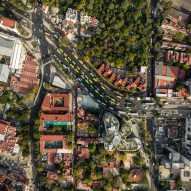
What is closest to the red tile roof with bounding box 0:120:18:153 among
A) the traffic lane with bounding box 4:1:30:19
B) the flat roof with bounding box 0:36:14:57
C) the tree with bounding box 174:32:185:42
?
the flat roof with bounding box 0:36:14:57

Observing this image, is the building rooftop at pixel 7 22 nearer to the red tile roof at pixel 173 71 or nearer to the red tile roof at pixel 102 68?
the red tile roof at pixel 102 68

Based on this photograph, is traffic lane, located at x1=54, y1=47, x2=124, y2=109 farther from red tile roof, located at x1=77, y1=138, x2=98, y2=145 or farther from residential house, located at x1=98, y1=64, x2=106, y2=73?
red tile roof, located at x1=77, y1=138, x2=98, y2=145

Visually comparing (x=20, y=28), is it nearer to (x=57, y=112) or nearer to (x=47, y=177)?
(x=57, y=112)

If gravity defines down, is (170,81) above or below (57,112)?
above

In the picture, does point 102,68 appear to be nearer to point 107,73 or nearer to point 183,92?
point 107,73

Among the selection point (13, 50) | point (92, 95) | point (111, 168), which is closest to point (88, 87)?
point (92, 95)

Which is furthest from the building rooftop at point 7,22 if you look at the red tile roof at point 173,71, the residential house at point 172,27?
the red tile roof at point 173,71

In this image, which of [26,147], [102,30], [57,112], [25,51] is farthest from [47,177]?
[102,30]
